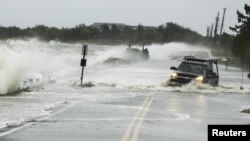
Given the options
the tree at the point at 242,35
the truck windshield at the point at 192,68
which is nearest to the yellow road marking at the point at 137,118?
the truck windshield at the point at 192,68

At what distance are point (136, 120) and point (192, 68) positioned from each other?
15825 mm

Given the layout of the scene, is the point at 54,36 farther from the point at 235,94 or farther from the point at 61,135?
the point at 61,135

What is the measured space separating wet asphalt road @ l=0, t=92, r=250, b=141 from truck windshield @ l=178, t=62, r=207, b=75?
544cm

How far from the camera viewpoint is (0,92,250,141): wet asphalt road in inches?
575

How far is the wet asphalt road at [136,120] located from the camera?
48.0 ft

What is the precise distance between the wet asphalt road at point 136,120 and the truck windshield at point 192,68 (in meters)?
5.44

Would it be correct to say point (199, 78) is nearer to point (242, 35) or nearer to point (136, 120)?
point (136, 120)

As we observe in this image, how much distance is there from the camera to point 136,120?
18109 mm

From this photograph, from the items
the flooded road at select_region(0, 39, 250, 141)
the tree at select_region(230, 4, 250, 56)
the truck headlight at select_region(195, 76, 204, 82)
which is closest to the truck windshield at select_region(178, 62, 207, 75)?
the truck headlight at select_region(195, 76, 204, 82)

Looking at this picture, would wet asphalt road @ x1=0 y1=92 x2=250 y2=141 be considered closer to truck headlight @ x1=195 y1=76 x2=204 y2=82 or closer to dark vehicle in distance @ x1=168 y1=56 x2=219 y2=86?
truck headlight @ x1=195 y1=76 x2=204 y2=82

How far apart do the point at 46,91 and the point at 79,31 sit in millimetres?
145141

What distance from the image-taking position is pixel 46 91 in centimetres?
3053

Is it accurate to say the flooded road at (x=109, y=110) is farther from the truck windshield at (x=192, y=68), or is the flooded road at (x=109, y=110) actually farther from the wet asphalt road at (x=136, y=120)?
the truck windshield at (x=192, y=68)

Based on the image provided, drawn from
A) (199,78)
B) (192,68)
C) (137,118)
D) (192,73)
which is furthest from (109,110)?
(192,68)
